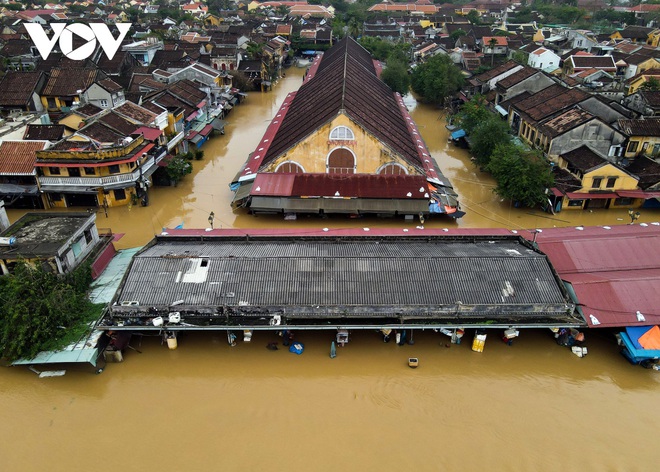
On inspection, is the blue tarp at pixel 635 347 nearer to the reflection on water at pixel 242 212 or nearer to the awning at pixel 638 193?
the reflection on water at pixel 242 212

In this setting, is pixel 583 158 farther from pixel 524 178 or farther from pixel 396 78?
pixel 396 78

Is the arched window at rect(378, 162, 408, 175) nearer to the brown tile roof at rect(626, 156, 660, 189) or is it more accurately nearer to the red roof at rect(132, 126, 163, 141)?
the brown tile roof at rect(626, 156, 660, 189)

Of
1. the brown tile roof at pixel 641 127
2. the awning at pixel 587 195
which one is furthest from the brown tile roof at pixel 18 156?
the brown tile roof at pixel 641 127

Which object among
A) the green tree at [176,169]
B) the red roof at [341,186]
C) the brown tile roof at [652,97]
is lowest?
the green tree at [176,169]

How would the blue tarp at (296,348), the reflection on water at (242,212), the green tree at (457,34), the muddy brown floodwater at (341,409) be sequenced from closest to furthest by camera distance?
the muddy brown floodwater at (341,409) < the blue tarp at (296,348) < the reflection on water at (242,212) < the green tree at (457,34)

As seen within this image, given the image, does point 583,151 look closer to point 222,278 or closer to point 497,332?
point 497,332

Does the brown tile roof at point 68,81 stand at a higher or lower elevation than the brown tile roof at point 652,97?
lower

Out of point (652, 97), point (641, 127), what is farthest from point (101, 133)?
point (652, 97)
